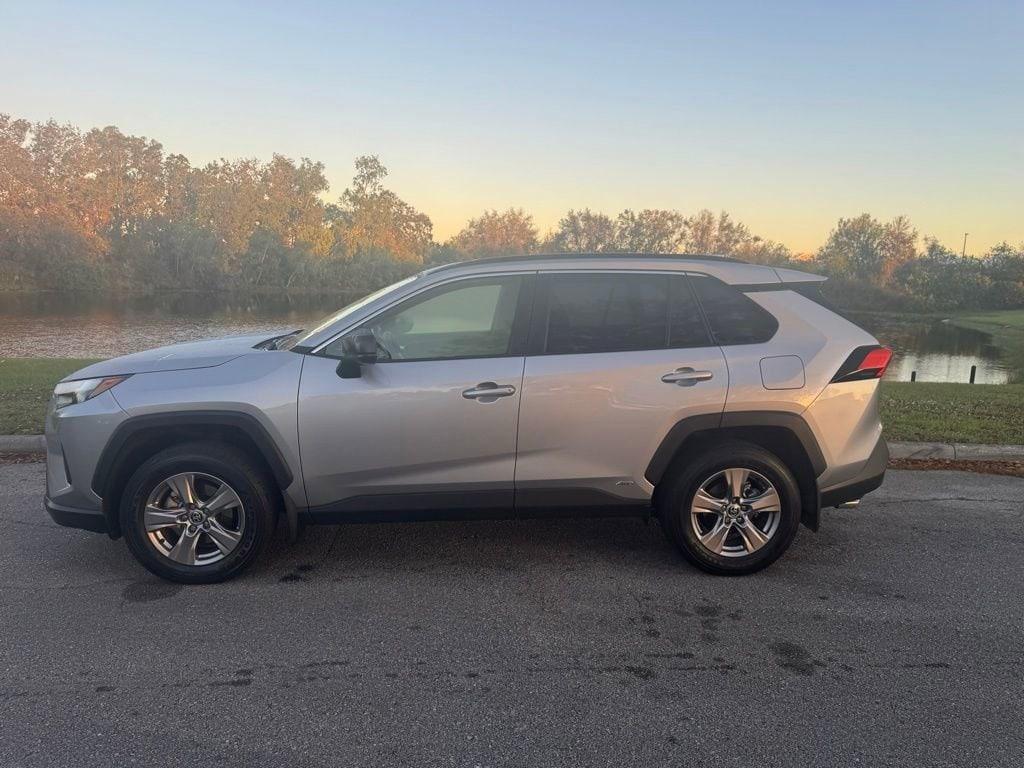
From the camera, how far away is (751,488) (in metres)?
3.83

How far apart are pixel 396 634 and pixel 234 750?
36.2 inches

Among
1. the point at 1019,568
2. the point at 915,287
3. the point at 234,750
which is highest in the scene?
the point at 915,287

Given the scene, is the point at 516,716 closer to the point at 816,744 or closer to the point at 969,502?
the point at 816,744

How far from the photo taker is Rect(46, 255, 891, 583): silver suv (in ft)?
11.8

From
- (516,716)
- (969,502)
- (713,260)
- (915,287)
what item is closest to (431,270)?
(713,260)

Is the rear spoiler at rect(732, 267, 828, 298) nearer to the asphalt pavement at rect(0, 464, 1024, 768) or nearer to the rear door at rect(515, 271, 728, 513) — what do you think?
the rear door at rect(515, 271, 728, 513)

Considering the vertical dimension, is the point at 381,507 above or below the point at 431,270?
below

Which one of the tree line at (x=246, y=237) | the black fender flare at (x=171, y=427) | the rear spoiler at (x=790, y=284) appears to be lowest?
the black fender flare at (x=171, y=427)

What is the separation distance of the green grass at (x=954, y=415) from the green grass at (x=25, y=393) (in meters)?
8.52

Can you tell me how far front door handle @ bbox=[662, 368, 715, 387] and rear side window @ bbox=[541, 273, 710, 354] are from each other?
170 mm

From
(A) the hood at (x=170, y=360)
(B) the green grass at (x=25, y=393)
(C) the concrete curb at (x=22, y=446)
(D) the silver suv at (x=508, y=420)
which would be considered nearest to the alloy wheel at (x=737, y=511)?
(D) the silver suv at (x=508, y=420)

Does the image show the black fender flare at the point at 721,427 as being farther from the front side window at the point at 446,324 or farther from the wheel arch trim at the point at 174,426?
the wheel arch trim at the point at 174,426

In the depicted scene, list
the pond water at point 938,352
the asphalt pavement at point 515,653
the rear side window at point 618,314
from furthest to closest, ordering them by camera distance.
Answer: the pond water at point 938,352, the rear side window at point 618,314, the asphalt pavement at point 515,653

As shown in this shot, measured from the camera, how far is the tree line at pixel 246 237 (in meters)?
65.8
